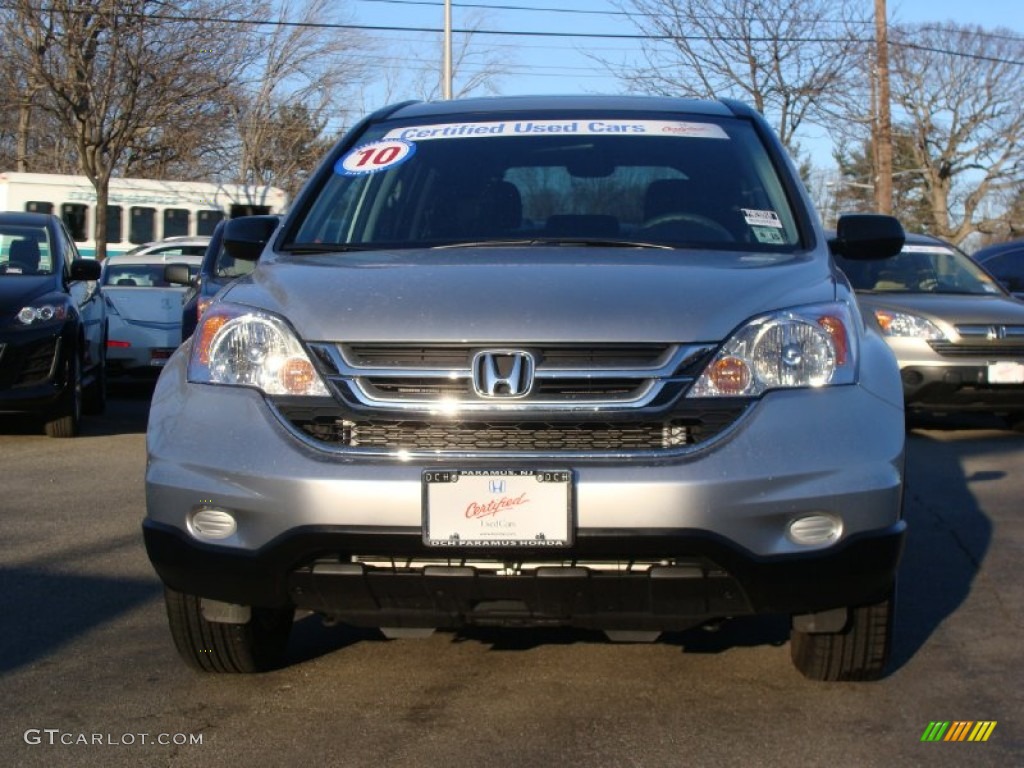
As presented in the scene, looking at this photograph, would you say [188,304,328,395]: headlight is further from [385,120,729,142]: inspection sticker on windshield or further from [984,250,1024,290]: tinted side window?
[984,250,1024,290]: tinted side window

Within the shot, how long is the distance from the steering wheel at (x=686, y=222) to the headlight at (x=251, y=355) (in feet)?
4.40

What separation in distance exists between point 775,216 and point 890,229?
21.8 inches

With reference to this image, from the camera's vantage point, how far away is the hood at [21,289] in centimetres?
980

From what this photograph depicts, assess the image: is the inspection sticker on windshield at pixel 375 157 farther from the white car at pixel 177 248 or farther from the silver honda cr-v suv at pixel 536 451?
the white car at pixel 177 248

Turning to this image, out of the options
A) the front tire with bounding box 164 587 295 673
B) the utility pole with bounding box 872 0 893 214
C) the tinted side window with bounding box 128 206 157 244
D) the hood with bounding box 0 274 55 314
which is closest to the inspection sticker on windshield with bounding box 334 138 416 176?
the front tire with bounding box 164 587 295 673

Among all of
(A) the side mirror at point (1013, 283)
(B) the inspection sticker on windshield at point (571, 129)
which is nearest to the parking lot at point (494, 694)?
(B) the inspection sticker on windshield at point (571, 129)

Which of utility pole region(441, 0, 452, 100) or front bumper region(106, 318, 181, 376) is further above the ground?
utility pole region(441, 0, 452, 100)

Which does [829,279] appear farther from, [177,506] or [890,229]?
[177,506]

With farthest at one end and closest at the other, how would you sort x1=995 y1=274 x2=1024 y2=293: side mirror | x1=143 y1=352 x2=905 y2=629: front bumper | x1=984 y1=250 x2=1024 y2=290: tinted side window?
x1=984 y1=250 x2=1024 y2=290: tinted side window, x1=995 y1=274 x2=1024 y2=293: side mirror, x1=143 y1=352 x2=905 y2=629: front bumper

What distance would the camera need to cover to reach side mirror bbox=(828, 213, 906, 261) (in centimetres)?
482

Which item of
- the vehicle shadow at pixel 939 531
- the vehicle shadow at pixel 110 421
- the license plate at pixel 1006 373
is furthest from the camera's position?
the vehicle shadow at pixel 110 421

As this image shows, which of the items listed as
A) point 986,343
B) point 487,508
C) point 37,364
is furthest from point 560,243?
point 986,343

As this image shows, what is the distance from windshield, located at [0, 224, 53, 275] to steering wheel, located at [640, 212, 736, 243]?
721cm

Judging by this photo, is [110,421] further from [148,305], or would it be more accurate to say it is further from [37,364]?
[148,305]
